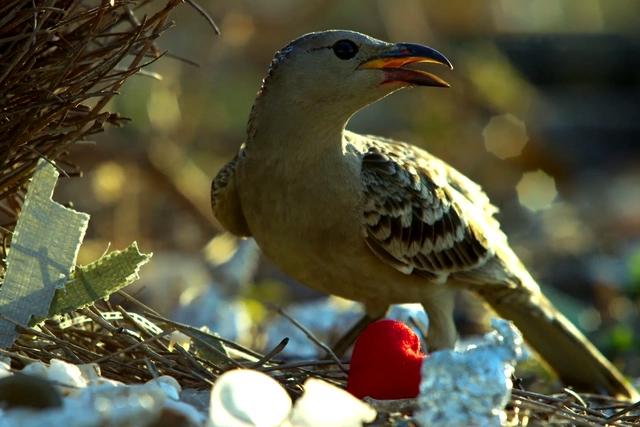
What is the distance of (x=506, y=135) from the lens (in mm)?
8375

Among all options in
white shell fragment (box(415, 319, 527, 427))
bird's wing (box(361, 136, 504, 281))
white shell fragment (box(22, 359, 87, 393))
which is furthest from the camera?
bird's wing (box(361, 136, 504, 281))

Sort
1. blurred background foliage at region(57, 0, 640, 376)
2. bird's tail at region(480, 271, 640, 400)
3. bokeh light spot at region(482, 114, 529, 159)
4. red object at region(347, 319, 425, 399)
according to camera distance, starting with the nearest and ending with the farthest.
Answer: red object at region(347, 319, 425, 399), bird's tail at region(480, 271, 640, 400), blurred background foliage at region(57, 0, 640, 376), bokeh light spot at region(482, 114, 529, 159)

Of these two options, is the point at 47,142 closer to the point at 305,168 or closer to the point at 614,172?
the point at 305,168

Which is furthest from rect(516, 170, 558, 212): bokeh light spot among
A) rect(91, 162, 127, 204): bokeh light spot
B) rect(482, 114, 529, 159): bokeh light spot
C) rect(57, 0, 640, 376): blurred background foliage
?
rect(91, 162, 127, 204): bokeh light spot

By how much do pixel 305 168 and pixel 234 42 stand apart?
12.0 feet

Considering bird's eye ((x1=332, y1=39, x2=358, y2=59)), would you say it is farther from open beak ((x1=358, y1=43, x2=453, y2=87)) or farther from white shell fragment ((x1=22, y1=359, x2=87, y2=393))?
white shell fragment ((x1=22, y1=359, x2=87, y2=393))

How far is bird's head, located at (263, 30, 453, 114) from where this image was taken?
3561mm

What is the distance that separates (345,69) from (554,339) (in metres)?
1.54

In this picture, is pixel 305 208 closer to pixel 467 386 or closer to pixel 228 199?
pixel 228 199

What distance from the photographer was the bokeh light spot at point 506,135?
8234 millimetres

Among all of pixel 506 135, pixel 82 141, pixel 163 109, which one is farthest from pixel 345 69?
pixel 506 135

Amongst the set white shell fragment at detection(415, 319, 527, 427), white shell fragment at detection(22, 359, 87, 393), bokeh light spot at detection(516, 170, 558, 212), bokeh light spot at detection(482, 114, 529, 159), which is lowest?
white shell fragment at detection(22, 359, 87, 393)

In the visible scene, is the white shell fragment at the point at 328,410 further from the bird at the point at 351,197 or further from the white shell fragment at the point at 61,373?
the bird at the point at 351,197

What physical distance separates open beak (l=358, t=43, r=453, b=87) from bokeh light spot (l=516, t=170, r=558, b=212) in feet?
13.9
